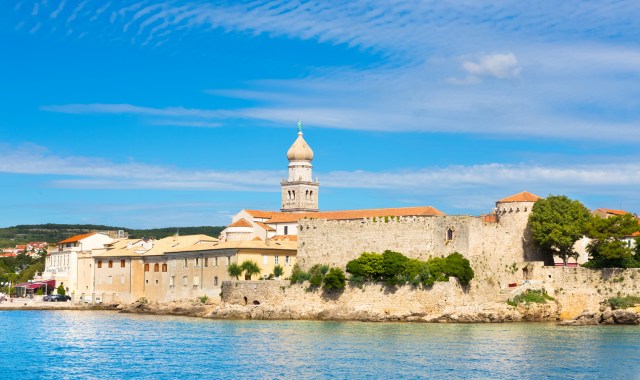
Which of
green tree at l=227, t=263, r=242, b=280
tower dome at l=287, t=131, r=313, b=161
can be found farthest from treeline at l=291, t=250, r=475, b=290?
tower dome at l=287, t=131, r=313, b=161

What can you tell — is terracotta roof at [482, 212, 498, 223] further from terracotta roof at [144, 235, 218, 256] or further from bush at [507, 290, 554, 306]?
terracotta roof at [144, 235, 218, 256]

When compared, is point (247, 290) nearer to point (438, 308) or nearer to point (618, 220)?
point (438, 308)

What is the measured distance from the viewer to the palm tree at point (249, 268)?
183ft

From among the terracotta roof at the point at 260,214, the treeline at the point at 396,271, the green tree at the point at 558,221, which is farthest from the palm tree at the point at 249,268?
the terracotta roof at the point at 260,214

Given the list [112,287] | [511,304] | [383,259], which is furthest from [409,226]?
[112,287]

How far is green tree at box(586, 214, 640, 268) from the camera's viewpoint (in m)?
48.5

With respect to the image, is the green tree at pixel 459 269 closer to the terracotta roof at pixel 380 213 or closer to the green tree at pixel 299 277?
the green tree at pixel 299 277

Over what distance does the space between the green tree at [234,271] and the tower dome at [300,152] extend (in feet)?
103

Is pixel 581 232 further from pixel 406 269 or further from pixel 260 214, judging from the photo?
pixel 260 214

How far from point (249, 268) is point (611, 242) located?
19897 mm

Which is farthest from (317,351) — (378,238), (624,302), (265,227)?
(265,227)

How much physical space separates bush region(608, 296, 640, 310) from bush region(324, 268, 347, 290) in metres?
13.2

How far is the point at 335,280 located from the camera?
50.2 metres

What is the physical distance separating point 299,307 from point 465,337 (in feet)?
45.9
